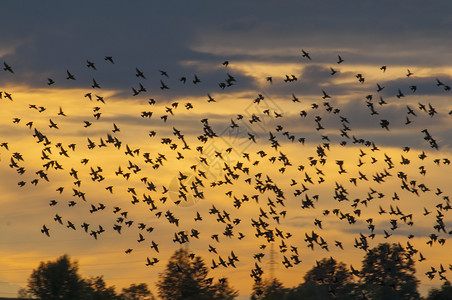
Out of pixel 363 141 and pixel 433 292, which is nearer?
pixel 363 141

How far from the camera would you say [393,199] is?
109 meters

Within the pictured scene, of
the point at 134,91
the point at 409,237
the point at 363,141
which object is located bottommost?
the point at 409,237

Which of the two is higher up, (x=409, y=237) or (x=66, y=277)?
(x=66, y=277)

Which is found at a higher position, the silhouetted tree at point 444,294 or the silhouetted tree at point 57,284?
the silhouetted tree at point 57,284

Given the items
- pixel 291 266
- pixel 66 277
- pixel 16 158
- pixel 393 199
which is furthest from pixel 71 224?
pixel 66 277

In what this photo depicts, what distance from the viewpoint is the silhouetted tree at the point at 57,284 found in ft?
629

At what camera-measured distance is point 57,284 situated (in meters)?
194

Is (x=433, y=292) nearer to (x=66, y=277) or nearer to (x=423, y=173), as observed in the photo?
(x=66, y=277)

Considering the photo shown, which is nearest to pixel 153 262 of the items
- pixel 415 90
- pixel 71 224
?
pixel 71 224

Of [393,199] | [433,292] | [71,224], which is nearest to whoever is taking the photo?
[71,224]

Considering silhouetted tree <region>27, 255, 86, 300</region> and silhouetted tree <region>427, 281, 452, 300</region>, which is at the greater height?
silhouetted tree <region>27, 255, 86, 300</region>

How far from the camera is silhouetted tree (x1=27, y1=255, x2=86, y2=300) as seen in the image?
192 meters

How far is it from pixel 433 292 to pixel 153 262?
97.1m

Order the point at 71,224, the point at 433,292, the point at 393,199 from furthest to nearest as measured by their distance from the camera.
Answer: the point at 433,292 < the point at 393,199 < the point at 71,224
